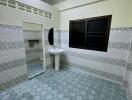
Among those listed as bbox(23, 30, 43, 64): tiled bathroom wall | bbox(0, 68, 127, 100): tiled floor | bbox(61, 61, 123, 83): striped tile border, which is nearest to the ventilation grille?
bbox(23, 30, 43, 64): tiled bathroom wall

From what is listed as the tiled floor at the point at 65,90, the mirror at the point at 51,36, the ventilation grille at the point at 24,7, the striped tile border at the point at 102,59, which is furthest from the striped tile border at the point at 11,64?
the striped tile border at the point at 102,59

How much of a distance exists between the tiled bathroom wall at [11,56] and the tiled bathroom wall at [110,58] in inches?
69.8

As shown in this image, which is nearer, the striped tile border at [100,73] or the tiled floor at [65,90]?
the tiled floor at [65,90]

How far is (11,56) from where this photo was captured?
2.08 m

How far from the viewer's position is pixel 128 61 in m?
2.10

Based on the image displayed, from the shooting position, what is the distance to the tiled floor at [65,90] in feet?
6.19

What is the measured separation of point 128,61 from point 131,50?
0.29m

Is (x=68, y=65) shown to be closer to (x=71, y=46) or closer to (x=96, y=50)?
(x=71, y=46)

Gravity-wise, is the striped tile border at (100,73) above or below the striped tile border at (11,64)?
below

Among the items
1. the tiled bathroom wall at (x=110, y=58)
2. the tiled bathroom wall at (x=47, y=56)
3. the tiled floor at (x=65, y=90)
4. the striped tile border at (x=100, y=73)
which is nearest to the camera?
the tiled floor at (x=65, y=90)

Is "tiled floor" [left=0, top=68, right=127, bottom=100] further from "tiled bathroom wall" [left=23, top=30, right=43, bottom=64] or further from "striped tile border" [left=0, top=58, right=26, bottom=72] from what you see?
"tiled bathroom wall" [left=23, top=30, right=43, bottom=64]

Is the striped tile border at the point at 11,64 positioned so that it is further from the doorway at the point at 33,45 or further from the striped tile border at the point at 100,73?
the striped tile border at the point at 100,73

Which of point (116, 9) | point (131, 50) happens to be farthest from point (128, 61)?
point (116, 9)

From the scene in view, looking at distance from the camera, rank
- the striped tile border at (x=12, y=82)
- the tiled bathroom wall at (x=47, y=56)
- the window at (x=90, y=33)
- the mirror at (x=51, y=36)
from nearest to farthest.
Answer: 1. the striped tile border at (x=12, y=82)
2. the window at (x=90, y=33)
3. the tiled bathroom wall at (x=47, y=56)
4. the mirror at (x=51, y=36)
